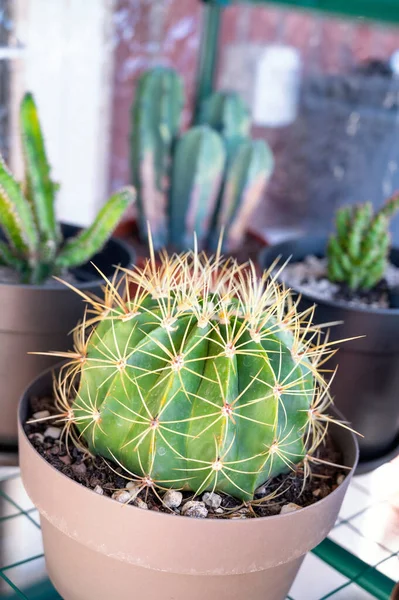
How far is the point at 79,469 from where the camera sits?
565 millimetres

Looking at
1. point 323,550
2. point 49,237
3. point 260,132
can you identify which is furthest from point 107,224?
point 260,132

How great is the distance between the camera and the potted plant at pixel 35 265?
74cm

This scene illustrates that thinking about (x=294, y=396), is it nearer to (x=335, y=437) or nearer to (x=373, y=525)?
(x=335, y=437)

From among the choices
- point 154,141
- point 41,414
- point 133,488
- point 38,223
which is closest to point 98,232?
point 38,223

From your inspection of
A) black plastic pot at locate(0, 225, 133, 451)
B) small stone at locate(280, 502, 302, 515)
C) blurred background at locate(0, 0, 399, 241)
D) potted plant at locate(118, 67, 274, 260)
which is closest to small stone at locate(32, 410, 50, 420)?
black plastic pot at locate(0, 225, 133, 451)

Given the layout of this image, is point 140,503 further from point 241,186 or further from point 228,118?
point 228,118

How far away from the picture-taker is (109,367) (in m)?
0.55

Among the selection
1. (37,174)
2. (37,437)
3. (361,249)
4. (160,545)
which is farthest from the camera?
(361,249)

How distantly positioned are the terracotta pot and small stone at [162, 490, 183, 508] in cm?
4

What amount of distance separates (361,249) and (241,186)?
0.35 meters

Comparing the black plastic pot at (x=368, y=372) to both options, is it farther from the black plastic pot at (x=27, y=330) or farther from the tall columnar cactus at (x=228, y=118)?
the tall columnar cactus at (x=228, y=118)

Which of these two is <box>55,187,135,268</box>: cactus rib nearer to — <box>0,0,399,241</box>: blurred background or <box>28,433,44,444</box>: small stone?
<box>28,433,44,444</box>: small stone

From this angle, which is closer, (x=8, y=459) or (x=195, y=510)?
(x=195, y=510)

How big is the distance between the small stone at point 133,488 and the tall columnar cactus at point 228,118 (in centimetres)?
87
